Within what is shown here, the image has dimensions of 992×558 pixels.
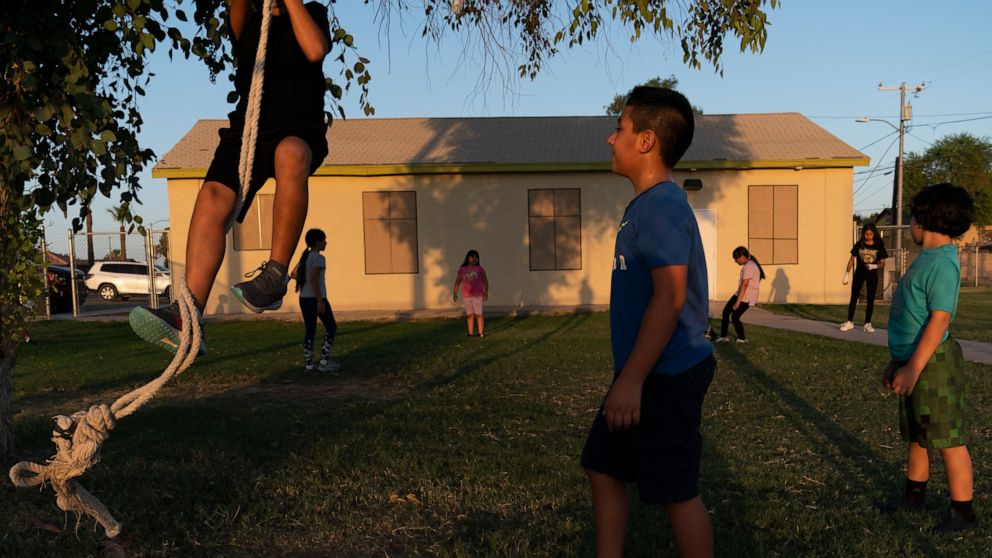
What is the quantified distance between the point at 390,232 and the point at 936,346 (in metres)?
17.4

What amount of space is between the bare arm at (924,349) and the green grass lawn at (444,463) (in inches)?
27.1

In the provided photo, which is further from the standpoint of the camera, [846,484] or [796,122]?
[796,122]

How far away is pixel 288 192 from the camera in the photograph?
2.77 meters

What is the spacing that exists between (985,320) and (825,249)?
5.52m

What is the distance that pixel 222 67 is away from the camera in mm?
4145

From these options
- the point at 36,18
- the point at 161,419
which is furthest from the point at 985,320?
the point at 36,18

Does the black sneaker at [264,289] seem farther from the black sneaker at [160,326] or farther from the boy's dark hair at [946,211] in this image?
the boy's dark hair at [946,211]

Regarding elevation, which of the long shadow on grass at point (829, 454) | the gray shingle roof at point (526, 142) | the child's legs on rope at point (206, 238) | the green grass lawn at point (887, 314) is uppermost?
the gray shingle roof at point (526, 142)

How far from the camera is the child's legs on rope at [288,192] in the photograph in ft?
9.03

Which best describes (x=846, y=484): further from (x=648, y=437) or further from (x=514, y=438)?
(x=648, y=437)

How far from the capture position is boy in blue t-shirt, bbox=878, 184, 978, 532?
389cm

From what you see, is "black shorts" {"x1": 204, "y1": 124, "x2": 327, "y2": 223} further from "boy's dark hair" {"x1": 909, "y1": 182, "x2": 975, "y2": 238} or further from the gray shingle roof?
the gray shingle roof

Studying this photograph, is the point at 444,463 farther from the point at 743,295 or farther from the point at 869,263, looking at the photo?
the point at 869,263

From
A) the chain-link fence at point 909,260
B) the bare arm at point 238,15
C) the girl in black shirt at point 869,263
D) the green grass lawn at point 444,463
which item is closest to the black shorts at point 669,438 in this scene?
the green grass lawn at point 444,463
